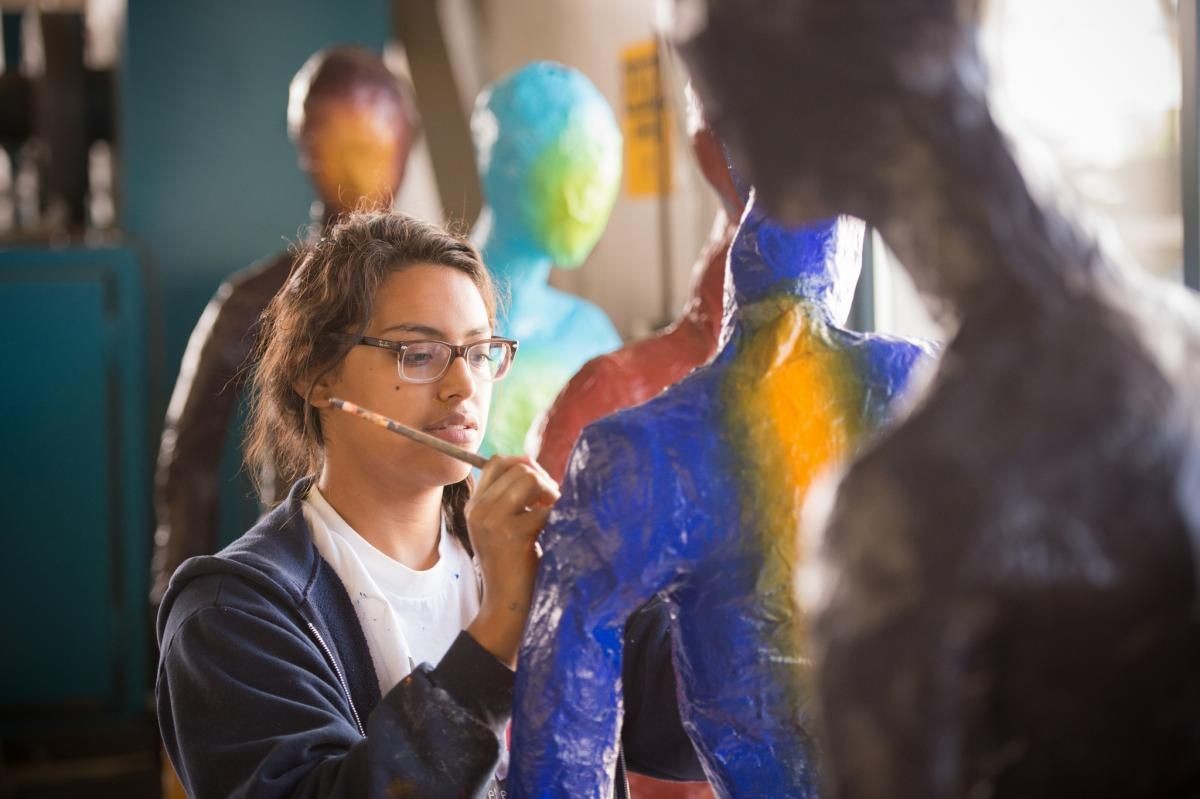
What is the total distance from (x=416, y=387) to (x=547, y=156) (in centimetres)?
96

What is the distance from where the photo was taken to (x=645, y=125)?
3523 mm

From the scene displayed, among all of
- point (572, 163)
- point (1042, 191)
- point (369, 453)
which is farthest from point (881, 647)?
point (572, 163)

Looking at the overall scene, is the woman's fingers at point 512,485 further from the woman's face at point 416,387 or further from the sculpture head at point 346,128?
the sculpture head at point 346,128

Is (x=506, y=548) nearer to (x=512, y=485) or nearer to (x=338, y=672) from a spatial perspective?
(x=512, y=485)

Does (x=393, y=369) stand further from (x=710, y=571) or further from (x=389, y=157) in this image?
(x=389, y=157)

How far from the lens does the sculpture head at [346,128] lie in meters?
2.39

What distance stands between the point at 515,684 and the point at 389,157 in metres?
1.69

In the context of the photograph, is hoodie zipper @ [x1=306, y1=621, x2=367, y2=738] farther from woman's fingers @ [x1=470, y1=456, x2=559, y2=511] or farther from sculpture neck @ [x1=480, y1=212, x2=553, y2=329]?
sculpture neck @ [x1=480, y1=212, x2=553, y2=329]

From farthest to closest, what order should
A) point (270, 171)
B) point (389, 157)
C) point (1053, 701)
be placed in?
point (270, 171)
point (389, 157)
point (1053, 701)

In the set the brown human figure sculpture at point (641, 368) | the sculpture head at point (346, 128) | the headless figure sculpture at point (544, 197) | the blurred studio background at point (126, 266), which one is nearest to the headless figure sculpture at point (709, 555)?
the brown human figure sculpture at point (641, 368)

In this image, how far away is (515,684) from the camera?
35.5 inches

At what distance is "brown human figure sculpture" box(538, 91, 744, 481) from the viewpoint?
1.51 meters

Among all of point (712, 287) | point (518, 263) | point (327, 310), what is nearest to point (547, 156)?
point (518, 263)

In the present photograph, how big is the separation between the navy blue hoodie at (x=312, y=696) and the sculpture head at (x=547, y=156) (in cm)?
92
